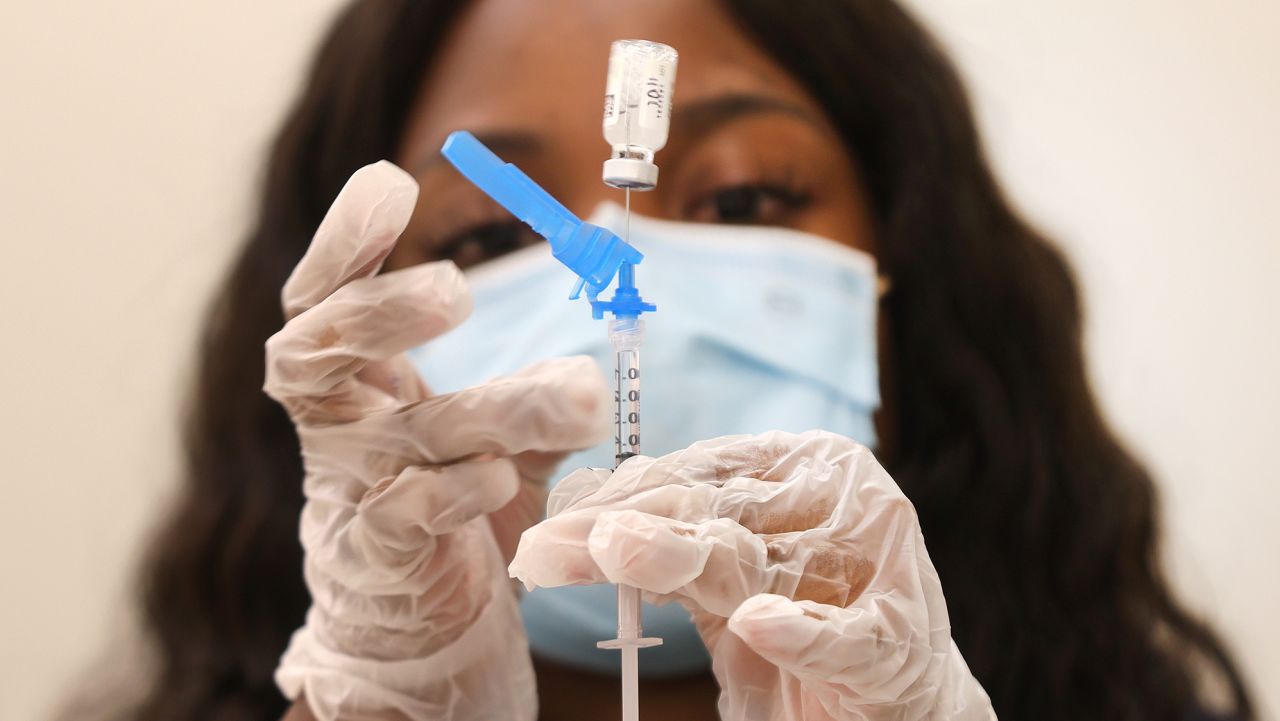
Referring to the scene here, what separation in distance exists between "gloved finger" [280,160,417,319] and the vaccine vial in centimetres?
17

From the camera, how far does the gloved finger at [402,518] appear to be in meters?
0.81

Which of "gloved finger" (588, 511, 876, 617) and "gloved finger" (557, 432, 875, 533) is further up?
"gloved finger" (557, 432, 875, 533)

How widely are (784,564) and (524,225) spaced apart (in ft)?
2.72

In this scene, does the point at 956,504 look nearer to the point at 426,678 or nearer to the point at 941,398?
the point at 941,398

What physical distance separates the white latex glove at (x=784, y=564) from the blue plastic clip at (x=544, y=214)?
15 centimetres

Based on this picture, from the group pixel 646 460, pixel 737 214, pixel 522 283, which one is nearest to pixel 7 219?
pixel 522 283

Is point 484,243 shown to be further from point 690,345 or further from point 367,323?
point 367,323

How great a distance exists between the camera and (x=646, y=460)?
735 mm

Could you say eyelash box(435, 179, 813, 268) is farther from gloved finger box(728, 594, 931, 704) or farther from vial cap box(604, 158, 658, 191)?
gloved finger box(728, 594, 931, 704)

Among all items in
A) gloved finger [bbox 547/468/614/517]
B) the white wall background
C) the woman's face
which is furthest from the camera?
the white wall background

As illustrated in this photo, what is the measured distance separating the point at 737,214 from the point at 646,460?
747 millimetres

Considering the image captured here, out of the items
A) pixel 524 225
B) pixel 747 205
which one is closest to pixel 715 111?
pixel 747 205

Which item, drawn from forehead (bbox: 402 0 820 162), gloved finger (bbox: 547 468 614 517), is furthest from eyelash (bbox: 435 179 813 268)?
gloved finger (bbox: 547 468 614 517)

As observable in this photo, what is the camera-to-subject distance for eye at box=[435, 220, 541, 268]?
1.42m
